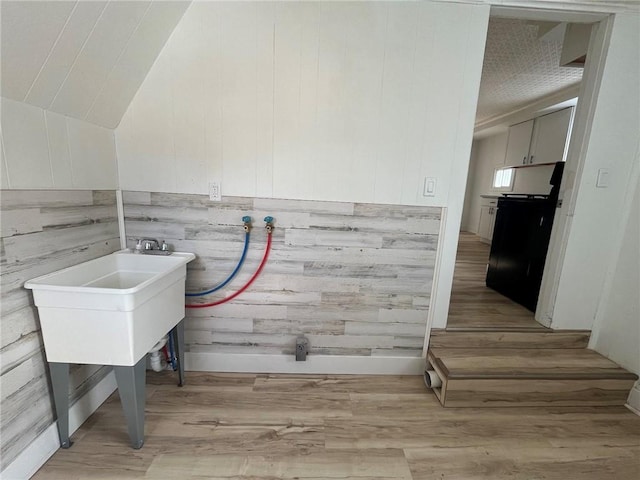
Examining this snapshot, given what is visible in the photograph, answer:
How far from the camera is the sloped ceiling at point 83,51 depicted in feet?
2.92

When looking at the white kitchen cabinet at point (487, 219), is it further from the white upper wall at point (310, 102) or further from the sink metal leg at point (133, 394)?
the sink metal leg at point (133, 394)

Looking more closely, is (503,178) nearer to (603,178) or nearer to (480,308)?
(603,178)

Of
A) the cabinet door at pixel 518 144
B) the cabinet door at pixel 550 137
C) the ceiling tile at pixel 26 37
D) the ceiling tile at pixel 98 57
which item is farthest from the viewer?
the cabinet door at pixel 518 144

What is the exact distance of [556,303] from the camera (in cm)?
181

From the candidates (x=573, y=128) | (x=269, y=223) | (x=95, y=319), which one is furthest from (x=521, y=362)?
(x=95, y=319)

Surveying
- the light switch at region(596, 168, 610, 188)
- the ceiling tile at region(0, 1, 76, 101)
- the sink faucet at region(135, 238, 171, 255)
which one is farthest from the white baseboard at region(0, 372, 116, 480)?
the light switch at region(596, 168, 610, 188)

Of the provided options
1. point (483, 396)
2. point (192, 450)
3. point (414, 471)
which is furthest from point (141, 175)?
point (483, 396)

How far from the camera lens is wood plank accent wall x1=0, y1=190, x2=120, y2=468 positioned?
3.24 feet

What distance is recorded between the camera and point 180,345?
157 cm

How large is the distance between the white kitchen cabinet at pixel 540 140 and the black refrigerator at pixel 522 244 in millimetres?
2253

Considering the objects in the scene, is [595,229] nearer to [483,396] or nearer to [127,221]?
[483,396]

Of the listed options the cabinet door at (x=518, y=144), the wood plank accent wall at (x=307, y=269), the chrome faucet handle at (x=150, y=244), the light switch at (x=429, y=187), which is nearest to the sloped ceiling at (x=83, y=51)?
the wood plank accent wall at (x=307, y=269)

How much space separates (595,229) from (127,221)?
295 centimetres

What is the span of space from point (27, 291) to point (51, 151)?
1.96 feet
